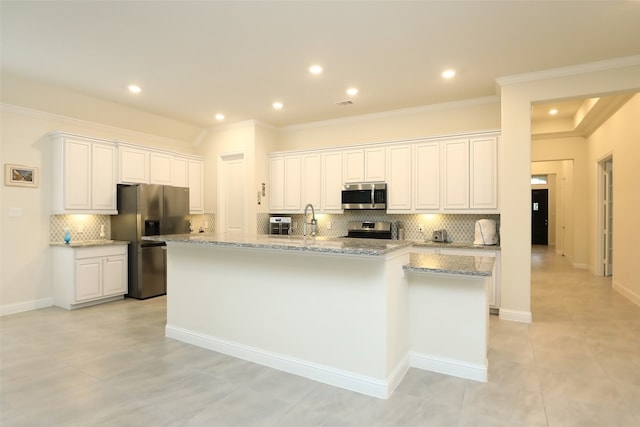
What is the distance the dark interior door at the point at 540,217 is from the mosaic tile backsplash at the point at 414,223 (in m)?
9.58

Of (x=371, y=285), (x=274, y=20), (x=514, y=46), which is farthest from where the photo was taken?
(x=514, y=46)

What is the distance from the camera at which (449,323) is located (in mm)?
2848

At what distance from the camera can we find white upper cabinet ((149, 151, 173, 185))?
5.90 m

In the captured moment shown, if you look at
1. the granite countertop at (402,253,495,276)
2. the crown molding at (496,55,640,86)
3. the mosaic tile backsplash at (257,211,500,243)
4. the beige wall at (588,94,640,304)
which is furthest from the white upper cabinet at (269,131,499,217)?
the beige wall at (588,94,640,304)

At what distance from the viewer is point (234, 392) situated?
2596mm

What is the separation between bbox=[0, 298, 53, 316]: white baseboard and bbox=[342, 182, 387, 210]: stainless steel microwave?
463 cm

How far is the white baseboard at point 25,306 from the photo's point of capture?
457 centimetres

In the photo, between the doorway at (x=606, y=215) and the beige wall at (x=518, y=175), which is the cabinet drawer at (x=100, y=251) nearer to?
the beige wall at (x=518, y=175)

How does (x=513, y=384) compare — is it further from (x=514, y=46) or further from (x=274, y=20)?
(x=274, y=20)

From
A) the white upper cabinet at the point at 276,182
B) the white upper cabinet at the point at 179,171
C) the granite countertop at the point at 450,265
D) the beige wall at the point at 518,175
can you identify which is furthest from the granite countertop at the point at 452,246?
the white upper cabinet at the point at 179,171

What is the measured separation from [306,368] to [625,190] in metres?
5.81

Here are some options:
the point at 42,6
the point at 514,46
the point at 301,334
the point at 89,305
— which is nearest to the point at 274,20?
the point at 42,6

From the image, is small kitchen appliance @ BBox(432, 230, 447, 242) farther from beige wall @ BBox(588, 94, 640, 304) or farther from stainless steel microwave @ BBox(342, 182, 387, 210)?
beige wall @ BBox(588, 94, 640, 304)

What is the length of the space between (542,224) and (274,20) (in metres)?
13.6
